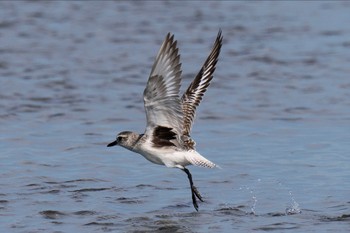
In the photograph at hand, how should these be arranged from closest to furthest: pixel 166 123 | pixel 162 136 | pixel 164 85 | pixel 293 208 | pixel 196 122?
1. pixel 164 85
2. pixel 166 123
3. pixel 162 136
4. pixel 293 208
5. pixel 196 122

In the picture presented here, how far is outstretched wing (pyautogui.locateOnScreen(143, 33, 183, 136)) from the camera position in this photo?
9266 millimetres

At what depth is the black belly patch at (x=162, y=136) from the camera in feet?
32.1

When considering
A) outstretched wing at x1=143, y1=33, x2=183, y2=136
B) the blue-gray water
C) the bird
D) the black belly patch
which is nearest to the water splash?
the blue-gray water

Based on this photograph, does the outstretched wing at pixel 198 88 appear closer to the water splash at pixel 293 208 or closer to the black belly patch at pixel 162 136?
the black belly patch at pixel 162 136

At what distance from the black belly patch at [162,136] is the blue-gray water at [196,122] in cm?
74

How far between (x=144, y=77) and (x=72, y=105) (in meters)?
2.21

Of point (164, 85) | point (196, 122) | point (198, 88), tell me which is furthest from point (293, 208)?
point (196, 122)

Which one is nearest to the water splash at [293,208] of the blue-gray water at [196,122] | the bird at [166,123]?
the blue-gray water at [196,122]

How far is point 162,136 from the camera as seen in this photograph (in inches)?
388

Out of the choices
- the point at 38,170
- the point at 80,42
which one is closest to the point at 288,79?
the point at 80,42

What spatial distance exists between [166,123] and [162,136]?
0.57ft

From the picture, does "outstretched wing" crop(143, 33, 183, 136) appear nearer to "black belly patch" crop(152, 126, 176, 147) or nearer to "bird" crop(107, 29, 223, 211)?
"bird" crop(107, 29, 223, 211)

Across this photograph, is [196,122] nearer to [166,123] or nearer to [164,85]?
[166,123]

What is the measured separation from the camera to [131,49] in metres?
19.4
